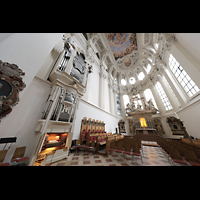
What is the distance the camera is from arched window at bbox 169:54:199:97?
5.33 meters

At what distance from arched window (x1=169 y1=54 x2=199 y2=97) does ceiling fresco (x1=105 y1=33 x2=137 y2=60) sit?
27.7ft

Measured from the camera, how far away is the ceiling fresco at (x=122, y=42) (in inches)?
475

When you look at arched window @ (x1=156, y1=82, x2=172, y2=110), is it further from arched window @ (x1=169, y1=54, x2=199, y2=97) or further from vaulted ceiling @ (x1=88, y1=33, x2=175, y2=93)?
arched window @ (x1=169, y1=54, x2=199, y2=97)

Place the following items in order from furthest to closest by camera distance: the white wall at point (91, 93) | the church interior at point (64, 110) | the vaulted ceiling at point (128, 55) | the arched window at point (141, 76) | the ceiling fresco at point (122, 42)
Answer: the arched window at point (141, 76) → the ceiling fresco at point (122, 42) → the vaulted ceiling at point (128, 55) → the white wall at point (91, 93) → the church interior at point (64, 110)

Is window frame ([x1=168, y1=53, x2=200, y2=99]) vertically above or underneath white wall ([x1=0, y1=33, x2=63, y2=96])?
above

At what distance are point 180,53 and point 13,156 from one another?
35.4ft

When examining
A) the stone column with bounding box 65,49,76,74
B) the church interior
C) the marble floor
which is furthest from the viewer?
the stone column with bounding box 65,49,76,74

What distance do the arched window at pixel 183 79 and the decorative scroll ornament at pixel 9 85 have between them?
10.4 meters

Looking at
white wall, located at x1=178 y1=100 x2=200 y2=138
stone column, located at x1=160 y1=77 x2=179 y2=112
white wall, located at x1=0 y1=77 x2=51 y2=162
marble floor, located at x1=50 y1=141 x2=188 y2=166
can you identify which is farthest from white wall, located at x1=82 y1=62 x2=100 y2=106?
stone column, located at x1=160 y1=77 x2=179 y2=112

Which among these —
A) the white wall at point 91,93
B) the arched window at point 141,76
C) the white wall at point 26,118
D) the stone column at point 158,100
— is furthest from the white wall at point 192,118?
the white wall at point 26,118

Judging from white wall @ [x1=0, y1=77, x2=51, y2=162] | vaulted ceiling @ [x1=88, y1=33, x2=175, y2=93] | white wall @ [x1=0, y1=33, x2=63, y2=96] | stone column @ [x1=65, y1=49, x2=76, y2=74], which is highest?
vaulted ceiling @ [x1=88, y1=33, x2=175, y2=93]

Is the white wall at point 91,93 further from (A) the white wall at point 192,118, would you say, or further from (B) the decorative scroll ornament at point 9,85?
(A) the white wall at point 192,118

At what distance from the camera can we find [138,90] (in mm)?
12555
